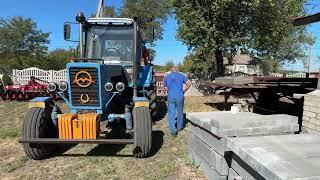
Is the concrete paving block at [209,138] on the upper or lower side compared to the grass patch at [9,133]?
upper

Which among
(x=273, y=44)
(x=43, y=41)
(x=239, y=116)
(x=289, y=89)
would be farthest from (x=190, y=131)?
(x=43, y=41)

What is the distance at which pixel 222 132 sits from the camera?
5.20m

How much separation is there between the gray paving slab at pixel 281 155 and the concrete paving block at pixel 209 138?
1.03 feet

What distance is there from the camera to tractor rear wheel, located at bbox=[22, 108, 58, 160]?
6596 mm

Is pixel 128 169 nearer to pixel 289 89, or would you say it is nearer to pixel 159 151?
pixel 159 151

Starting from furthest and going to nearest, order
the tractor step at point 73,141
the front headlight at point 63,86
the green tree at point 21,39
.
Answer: the green tree at point 21,39
the front headlight at point 63,86
the tractor step at point 73,141

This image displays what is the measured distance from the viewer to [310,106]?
591cm

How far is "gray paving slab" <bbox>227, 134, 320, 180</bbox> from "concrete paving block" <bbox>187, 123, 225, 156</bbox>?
1.03 ft

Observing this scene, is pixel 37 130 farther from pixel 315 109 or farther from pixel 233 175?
pixel 315 109

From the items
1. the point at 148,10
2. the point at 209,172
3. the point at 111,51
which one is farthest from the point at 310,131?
the point at 148,10

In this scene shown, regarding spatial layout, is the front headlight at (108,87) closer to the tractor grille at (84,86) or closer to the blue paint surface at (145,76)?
the tractor grille at (84,86)

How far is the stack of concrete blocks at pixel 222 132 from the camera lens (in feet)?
17.1

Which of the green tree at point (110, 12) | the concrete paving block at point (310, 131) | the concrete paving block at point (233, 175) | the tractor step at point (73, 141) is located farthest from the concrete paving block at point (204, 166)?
the green tree at point (110, 12)

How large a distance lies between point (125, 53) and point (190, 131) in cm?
301
